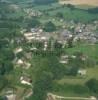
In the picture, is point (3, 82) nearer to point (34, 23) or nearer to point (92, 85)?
point (92, 85)

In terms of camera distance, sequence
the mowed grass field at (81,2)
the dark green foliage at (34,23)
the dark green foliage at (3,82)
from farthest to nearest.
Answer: the mowed grass field at (81,2), the dark green foliage at (34,23), the dark green foliage at (3,82)

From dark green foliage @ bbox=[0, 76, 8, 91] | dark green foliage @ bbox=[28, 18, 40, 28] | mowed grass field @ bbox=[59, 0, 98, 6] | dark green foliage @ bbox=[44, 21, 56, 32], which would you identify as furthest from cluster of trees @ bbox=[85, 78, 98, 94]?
mowed grass field @ bbox=[59, 0, 98, 6]

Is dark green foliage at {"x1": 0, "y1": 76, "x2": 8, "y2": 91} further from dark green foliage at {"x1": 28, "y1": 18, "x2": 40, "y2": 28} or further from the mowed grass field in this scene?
the mowed grass field

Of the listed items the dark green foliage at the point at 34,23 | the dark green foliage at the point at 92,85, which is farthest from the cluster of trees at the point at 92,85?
the dark green foliage at the point at 34,23

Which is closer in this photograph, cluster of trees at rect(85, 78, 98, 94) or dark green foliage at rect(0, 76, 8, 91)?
cluster of trees at rect(85, 78, 98, 94)

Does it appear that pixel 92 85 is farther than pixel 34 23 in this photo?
No

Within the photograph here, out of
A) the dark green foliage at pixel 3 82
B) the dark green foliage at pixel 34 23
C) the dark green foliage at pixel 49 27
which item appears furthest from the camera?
the dark green foliage at pixel 34 23

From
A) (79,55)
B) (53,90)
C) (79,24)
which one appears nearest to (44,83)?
(53,90)

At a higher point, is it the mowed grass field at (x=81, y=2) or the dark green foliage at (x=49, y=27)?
the mowed grass field at (x=81, y=2)

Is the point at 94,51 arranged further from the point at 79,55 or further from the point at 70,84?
the point at 70,84

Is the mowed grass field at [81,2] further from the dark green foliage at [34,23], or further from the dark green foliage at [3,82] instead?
the dark green foliage at [3,82]

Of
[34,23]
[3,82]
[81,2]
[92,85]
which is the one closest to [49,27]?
[34,23]

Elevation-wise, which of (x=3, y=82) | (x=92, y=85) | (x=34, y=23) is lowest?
(x=34, y=23)
